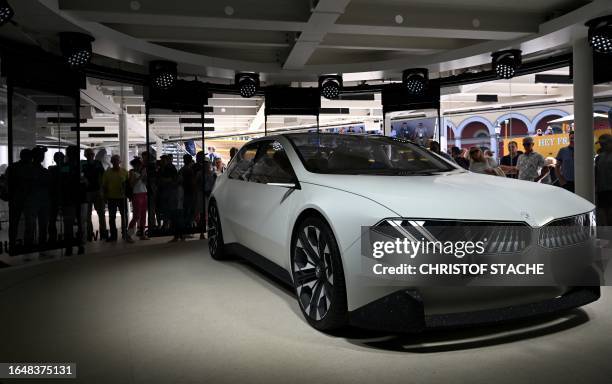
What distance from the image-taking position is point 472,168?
6.89 meters

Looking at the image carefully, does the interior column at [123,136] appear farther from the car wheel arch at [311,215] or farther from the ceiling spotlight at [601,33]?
the ceiling spotlight at [601,33]

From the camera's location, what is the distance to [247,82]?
8602 mm

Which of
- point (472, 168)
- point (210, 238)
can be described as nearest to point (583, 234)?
point (210, 238)

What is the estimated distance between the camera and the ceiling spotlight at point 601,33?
586 cm

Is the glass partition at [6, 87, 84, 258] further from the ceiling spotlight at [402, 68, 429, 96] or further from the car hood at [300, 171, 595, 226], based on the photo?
the ceiling spotlight at [402, 68, 429, 96]

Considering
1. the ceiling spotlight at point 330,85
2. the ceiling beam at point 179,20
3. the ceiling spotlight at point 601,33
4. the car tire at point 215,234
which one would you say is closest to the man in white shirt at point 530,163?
the ceiling spotlight at point 601,33

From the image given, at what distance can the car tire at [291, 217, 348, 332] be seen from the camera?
2639mm

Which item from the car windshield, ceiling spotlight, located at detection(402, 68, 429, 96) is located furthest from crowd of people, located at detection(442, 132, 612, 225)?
the car windshield

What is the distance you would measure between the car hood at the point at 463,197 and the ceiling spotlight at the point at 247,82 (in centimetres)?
593

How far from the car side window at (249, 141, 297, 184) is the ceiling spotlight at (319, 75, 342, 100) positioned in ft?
16.0

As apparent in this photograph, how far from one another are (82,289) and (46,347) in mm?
1503

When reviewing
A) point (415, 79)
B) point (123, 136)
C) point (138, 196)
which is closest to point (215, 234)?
point (138, 196)

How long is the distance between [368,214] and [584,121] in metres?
5.93

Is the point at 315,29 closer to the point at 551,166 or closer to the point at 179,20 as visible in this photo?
the point at 179,20
